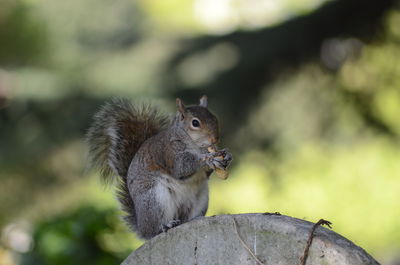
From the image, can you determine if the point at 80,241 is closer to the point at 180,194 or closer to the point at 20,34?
the point at 180,194

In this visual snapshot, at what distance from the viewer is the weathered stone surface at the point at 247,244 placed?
5.24ft

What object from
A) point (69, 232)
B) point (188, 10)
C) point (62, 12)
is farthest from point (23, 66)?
point (188, 10)

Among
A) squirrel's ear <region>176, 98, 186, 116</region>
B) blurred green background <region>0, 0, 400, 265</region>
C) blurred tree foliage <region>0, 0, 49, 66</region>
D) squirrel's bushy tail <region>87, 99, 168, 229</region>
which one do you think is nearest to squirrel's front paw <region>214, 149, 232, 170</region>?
squirrel's ear <region>176, 98, 186, 116</region>

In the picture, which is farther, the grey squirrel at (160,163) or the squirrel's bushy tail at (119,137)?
the squirrel's bushy tail at (119,137)

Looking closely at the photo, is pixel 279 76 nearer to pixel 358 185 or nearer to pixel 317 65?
pixel 317 65

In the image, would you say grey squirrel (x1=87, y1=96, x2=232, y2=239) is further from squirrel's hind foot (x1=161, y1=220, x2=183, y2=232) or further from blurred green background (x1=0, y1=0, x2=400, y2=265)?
blurred green background (x1=0, y1=0, x2=400, y2=265)

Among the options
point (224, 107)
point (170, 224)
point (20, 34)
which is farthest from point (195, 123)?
point (20, 34)

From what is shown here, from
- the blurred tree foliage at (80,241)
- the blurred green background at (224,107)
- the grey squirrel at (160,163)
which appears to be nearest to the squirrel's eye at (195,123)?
the grey squirrel at (160,163)

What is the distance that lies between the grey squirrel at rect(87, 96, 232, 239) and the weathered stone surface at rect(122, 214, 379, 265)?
8.4 inches

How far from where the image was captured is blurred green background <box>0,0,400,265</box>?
3363 mm

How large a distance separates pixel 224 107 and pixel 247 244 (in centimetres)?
183

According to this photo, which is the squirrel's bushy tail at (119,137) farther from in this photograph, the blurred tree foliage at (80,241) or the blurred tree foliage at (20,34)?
the blurred tree foliage at (20,34)

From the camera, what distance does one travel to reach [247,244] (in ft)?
5.61

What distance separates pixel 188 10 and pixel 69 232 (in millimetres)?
5387
